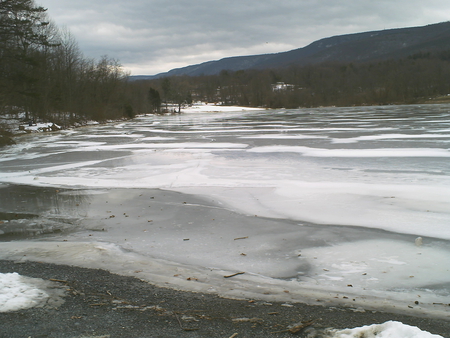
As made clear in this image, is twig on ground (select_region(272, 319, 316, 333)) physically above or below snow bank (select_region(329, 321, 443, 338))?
below

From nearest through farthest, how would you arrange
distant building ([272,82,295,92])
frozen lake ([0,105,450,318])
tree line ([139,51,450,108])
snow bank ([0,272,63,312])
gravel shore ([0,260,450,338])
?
gravel shore ([0,260,450,338])
snow bank ([0,272,63,312])
frozen lake ([0,105,450,318])
tree line ([139,51,450,108])
distant building ([272,82,295,92])

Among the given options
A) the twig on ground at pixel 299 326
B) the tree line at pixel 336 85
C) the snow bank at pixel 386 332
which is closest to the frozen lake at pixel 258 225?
the twig on ground at pixel 299 326

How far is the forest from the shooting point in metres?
27.0

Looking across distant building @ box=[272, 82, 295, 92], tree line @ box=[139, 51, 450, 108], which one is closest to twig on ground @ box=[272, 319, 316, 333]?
tree line @ box=[139, 51, 450, 108]

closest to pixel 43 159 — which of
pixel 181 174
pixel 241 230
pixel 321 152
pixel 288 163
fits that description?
pixel 181 174

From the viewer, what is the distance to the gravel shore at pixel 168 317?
10.5 feet

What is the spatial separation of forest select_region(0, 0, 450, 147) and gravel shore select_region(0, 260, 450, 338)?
22.4 metres

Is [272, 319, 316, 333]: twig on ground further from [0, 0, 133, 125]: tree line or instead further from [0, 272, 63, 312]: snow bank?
[0, 0, 133, 125]: tree line

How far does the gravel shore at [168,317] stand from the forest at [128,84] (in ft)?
73.6

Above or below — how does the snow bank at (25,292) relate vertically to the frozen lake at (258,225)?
above

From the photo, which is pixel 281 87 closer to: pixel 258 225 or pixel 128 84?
pixel 128 84

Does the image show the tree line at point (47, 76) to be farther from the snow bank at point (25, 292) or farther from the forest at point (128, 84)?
the snow bank at point (25, 292)

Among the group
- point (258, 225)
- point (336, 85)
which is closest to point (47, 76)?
point (258, 225)

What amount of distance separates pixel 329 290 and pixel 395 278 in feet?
2.84
